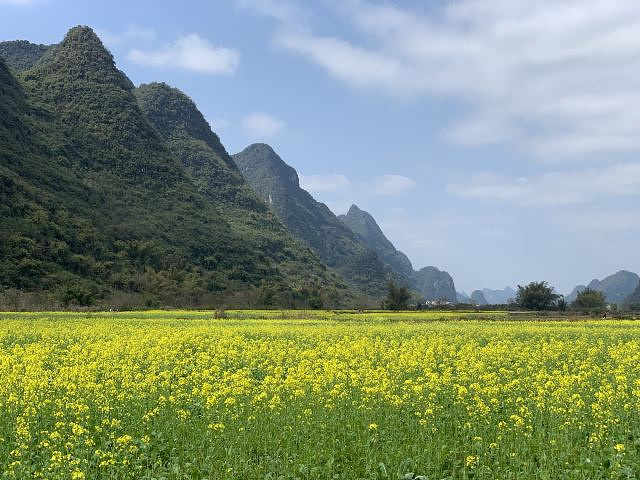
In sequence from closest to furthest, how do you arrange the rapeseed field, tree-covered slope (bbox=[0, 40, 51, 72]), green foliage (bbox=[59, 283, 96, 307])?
the rapeseed field
green foliage (bbox=[59, 283, 96, 307])
tree-covered slope (bbox=[0, 40, 51, 72])

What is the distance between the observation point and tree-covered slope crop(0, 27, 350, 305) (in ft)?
254

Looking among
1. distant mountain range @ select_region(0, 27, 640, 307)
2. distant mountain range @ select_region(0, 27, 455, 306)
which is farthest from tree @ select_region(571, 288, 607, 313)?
distant mountain range @ select_region(0, 27, 455, 306)

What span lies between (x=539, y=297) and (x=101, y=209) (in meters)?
76.8

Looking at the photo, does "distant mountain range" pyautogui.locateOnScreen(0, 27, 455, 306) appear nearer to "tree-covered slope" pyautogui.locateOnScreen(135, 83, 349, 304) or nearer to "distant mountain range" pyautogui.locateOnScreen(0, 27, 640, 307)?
"distant mountain range" pyautogui.locateOnScreen(0, 27, 640, 307)

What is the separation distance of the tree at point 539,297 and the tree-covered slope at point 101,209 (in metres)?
35.2

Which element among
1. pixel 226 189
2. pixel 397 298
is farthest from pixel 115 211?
pixel 226 189

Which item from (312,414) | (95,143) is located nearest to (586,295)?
(312,414)

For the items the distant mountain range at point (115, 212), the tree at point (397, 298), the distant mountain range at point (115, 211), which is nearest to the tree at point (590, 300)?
the tree at point (397, 298)

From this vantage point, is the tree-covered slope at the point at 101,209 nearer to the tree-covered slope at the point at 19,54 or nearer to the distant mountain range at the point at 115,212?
the distant mountain range at the point at 115,212

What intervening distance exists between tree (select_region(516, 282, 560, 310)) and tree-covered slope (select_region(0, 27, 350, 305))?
115ft

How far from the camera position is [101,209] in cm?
10181

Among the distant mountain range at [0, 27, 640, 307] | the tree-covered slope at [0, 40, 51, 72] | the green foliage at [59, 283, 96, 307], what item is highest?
the tree-covered slope at [0, 40, 51, 72]

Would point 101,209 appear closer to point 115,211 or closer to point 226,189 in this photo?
point 115,211

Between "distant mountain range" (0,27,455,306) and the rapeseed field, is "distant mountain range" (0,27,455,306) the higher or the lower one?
the higher one
